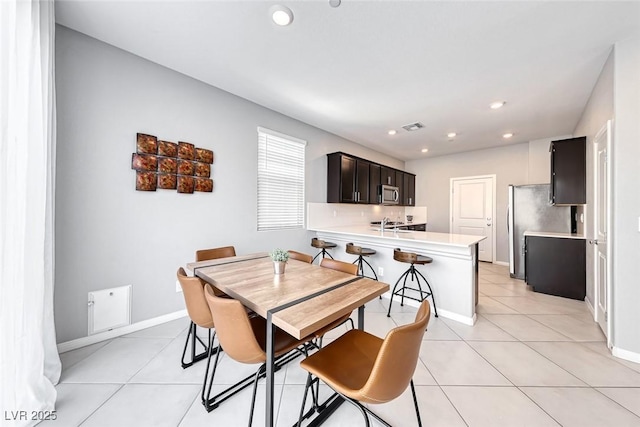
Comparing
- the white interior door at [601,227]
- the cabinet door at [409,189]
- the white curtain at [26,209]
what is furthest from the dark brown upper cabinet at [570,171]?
the white curtain at [26,209]

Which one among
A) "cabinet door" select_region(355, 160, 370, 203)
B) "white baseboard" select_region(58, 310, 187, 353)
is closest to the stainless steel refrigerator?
"cabinet door" select_region(355, 160, 370, 203)

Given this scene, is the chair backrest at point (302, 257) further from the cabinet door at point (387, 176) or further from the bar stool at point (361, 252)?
the cabinet door at point (387, 176)

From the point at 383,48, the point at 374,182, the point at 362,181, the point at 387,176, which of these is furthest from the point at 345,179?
the point at 383,48

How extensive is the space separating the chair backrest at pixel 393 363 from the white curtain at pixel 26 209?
72.3 inches

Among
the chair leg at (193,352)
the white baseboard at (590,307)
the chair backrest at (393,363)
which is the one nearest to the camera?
the chair backrest at (393,363)

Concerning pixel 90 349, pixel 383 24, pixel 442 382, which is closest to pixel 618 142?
pixel 383 24

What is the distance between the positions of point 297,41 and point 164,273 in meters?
2.67

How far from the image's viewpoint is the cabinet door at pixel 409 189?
633 centimetres

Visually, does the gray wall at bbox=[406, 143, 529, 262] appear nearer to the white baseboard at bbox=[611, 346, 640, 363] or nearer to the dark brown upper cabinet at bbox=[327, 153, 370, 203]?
the dark brown upper cabinet at bbox=[327, 153, 370, 203]

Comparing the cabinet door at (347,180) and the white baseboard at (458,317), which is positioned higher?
the cabinet door at (347,180)

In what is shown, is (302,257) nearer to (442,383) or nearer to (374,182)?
(442,383)

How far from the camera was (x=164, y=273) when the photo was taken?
8.37 ft

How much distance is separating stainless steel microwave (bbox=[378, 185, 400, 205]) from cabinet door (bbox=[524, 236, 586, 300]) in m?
2.54

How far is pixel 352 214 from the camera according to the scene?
5207 mm
